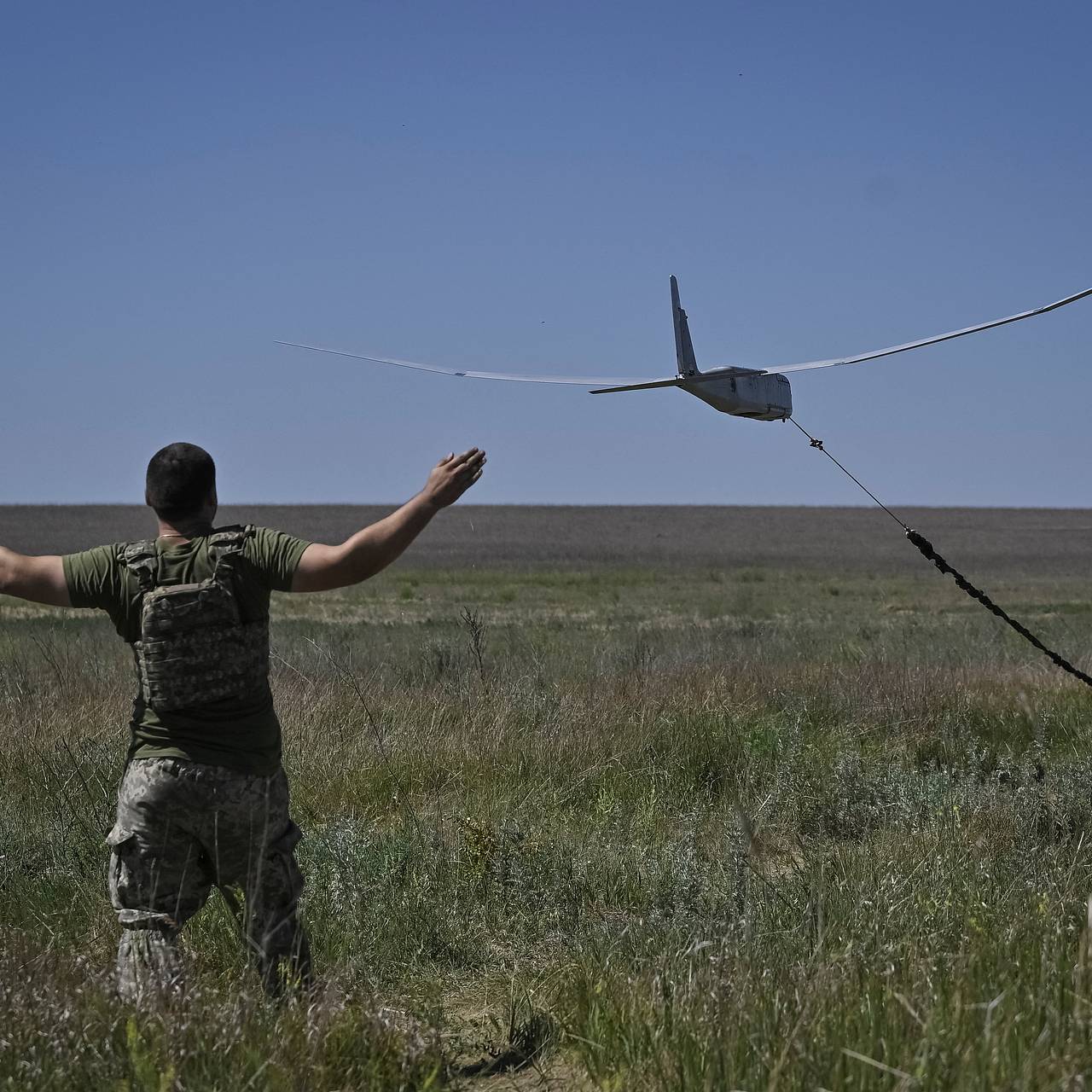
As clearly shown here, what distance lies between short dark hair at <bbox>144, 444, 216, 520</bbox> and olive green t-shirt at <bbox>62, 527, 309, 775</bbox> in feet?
0.33

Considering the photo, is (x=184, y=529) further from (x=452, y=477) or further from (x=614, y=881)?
(x=614, y=881)

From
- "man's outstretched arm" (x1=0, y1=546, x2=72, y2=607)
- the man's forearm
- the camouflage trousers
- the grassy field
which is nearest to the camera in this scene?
the grassy field

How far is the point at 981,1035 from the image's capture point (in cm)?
315

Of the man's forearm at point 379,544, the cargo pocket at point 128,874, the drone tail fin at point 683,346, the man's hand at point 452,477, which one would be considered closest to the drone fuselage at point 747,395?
the drone tail fin at point 683,346

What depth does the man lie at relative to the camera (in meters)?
3.94

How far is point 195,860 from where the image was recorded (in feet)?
13.5

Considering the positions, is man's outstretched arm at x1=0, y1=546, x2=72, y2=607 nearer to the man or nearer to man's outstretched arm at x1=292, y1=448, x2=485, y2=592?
the man

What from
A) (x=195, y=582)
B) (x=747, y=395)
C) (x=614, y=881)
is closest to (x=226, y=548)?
(x=195, y=582)

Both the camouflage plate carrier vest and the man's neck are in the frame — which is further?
the man's neck

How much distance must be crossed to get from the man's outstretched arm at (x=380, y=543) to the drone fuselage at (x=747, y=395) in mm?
4225

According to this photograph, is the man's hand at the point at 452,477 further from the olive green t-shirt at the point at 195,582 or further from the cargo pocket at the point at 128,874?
the cargo pocket at the point at 128,874

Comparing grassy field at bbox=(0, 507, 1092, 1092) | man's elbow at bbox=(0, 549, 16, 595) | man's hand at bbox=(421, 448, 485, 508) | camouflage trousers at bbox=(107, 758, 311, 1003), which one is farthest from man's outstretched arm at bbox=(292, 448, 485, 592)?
grassy field at bbox=(0, 507, 1092, 1092)

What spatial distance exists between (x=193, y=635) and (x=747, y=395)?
5.39 meters

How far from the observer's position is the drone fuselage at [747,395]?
27.5 feet
